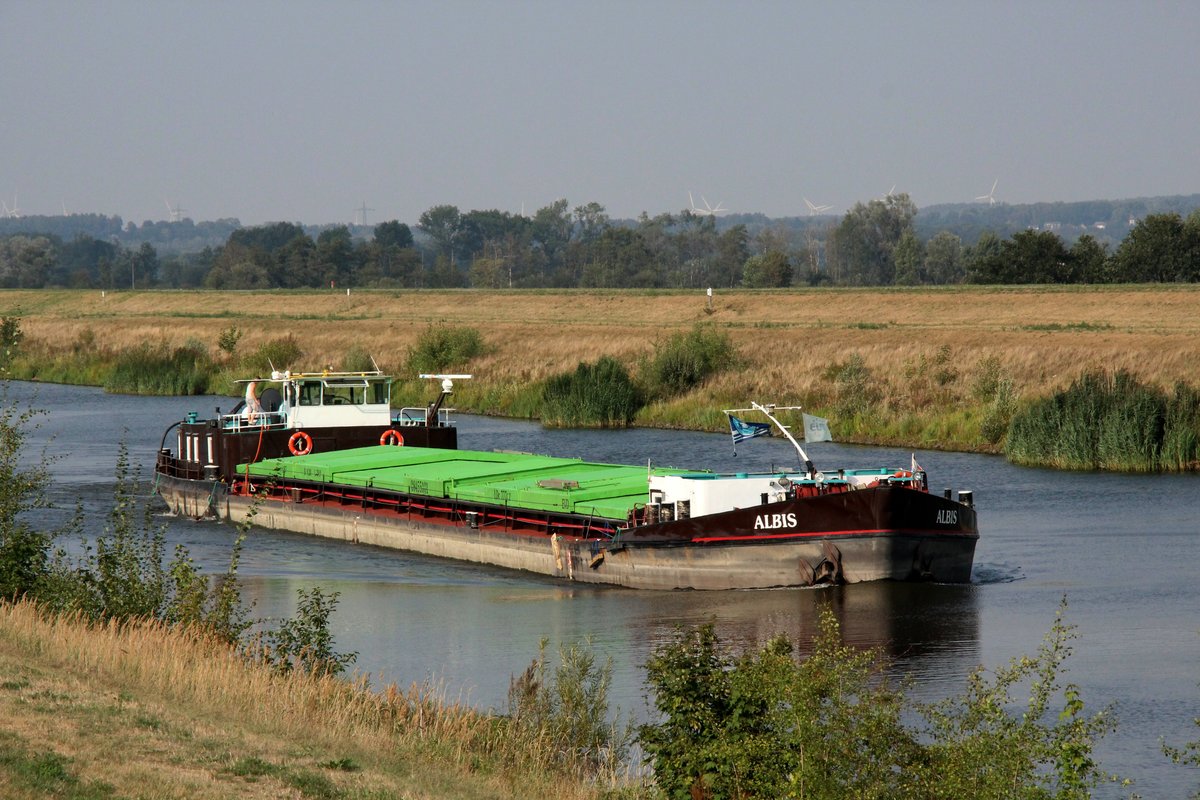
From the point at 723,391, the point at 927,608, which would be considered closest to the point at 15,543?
the point at 927,608

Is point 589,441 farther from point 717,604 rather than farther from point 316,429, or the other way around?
point 717,604

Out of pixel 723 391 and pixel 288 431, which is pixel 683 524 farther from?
pixel 723 391

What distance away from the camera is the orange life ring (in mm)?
37125

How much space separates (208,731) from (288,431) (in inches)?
978

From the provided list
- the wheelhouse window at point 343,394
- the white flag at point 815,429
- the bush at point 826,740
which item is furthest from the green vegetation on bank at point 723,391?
the bush at point 826,740

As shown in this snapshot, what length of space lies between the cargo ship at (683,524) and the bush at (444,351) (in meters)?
35.7

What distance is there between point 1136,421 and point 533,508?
19.0 m

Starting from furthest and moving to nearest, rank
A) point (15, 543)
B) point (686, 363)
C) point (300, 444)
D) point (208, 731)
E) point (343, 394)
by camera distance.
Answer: point (686, 363), point (343, 394), point (300, 444), point (15, 543), point (208, 731)

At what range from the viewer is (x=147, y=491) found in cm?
4231

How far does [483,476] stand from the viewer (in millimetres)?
31500

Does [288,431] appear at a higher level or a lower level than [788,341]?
lower

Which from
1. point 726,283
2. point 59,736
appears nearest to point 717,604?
point 59,736

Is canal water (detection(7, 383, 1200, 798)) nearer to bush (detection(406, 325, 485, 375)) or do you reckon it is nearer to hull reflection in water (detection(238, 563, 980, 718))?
hull reflection in water (detection(238, 563, 980, 718))

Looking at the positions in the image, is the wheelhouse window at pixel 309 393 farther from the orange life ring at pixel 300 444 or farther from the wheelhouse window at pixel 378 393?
the wheelhouse window at pixel 378 393
